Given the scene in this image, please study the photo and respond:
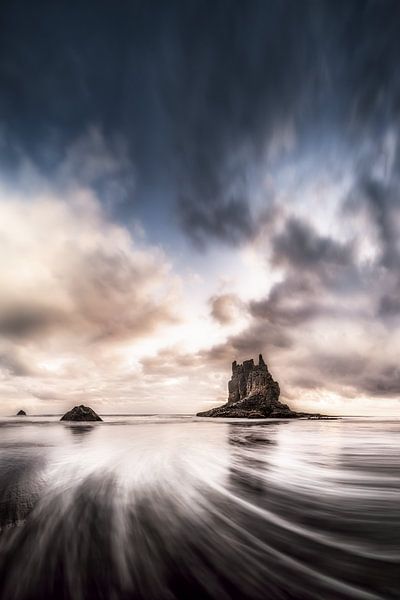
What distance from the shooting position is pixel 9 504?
228 inches

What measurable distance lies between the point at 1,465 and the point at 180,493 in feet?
26.9

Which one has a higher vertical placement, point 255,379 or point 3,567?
point 255,379

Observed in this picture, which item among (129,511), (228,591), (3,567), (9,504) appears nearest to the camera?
(228,591)

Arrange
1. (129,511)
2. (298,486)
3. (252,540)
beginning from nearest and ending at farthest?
(252,540) < (129,511) < (298,486)

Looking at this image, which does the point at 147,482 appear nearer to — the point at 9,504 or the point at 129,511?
the point at 129,511

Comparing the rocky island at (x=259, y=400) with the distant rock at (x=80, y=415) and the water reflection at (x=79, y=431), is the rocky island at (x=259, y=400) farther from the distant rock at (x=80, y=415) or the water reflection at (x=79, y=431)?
the water reflection at (x=79, y=431)

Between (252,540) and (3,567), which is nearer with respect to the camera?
(3,567)

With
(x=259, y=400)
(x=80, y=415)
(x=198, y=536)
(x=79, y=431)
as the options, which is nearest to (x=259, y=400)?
(x=259, y=400)

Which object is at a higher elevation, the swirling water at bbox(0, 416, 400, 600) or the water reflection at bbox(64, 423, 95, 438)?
the swirling water at bbox(0, 416, 400, 600)

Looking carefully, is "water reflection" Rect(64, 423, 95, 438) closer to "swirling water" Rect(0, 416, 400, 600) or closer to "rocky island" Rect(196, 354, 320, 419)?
"swirling water" Rect(0, 416, 400, 600)

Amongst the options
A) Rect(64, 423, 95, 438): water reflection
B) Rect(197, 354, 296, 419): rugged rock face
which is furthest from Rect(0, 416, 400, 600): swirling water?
Rect(197, 354, 296, 419): rugged rock face

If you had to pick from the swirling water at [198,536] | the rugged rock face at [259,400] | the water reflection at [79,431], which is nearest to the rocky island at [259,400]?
the rugged rock face at [259,400]

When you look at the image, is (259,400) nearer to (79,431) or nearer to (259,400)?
(259,400)

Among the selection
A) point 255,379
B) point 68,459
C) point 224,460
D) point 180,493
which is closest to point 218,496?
point 180,493
